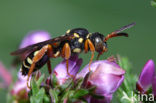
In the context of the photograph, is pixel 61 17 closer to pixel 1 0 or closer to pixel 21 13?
pixel 21 13

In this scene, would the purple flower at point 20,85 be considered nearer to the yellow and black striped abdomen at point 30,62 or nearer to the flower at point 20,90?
the flower at point 20,90

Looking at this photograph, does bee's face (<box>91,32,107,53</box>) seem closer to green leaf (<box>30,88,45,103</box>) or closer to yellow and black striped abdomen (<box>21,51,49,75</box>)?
yellow and black striped abdomen (<box>21,51,49,75</box>)

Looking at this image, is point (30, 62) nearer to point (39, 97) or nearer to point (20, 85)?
point (39, 97)

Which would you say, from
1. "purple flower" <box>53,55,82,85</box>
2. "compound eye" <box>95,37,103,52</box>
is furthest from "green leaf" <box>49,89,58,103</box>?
"compound eye" <box>95,37,103,52</box>

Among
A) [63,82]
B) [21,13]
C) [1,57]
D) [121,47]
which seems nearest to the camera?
[63,82]

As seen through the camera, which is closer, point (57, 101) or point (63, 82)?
point (57, 101)

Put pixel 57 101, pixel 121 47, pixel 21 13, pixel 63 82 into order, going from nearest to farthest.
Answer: pixel 57 101
pixel 63 82
pixel 121 47
pixel 21 13

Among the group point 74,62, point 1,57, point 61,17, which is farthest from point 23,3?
point 74,62
